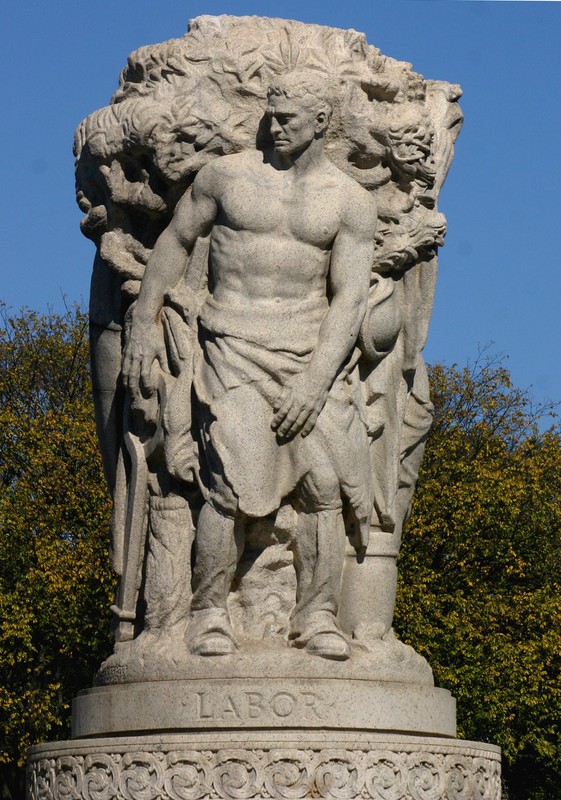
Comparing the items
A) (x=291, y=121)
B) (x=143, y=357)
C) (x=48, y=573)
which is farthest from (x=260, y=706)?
(x=48, y=573)

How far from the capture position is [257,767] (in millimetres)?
9031

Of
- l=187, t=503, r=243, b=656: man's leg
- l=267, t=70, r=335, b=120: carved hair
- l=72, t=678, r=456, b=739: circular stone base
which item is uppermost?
l=267, t=70, r=335, b=120: carved hair

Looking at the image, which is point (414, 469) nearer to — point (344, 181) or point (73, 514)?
point (344, 181)

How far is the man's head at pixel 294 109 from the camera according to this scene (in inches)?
386

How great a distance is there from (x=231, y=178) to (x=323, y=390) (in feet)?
4.39

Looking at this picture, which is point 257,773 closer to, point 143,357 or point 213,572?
point 213,572

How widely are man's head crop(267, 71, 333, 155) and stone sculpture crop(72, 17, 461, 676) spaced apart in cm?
1

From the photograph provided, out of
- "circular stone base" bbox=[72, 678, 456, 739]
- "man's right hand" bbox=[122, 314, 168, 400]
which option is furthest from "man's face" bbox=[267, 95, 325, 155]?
"circular stone base" bbox=[72, 678, 456, 739]

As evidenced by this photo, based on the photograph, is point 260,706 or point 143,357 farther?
point 143,357

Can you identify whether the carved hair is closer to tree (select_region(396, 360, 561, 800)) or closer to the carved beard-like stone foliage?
the carved beard-like stone foliage

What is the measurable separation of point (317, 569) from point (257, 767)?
1253mm

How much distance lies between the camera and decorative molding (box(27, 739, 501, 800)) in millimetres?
9031

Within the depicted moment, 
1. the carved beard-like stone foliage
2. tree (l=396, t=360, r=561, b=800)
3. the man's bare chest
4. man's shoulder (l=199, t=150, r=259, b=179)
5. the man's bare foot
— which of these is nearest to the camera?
the man's bare foot

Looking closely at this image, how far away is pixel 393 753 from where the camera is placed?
364 inches
